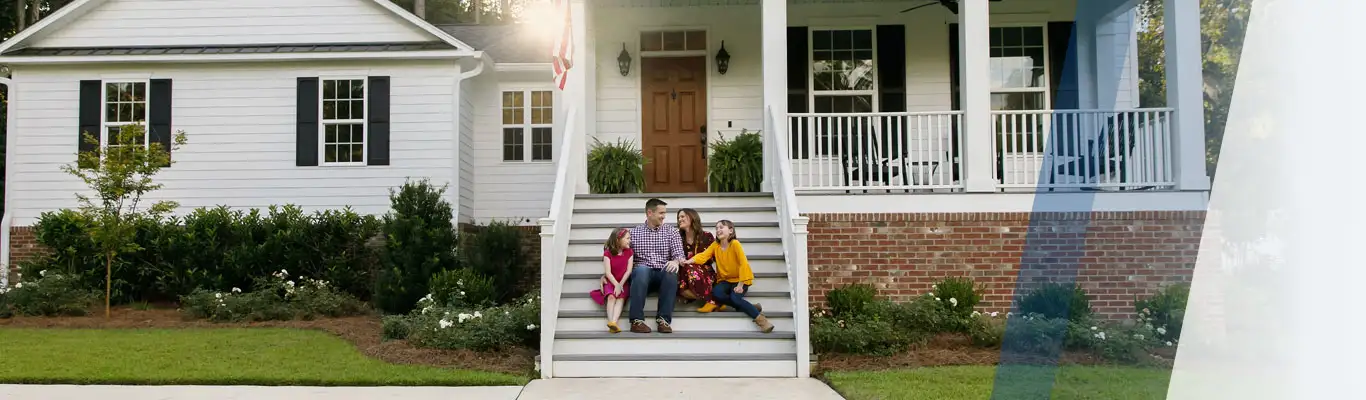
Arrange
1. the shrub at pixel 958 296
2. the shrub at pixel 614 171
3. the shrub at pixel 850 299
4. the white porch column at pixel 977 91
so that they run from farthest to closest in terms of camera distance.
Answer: the shrub at pixel 614 171, the white porch column at pixel 977 91, the shrub at pixel 850 299, the shrub at pixel 958 296

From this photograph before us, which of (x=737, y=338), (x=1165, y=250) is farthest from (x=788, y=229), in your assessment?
(x=1165, y=250)

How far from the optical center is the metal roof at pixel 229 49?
1264 cm

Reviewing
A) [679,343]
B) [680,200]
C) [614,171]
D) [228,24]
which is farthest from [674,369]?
[228,24]

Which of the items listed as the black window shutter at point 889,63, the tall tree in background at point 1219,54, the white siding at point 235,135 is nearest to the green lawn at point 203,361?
the white siding at point 235,135

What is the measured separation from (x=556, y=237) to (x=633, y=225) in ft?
4.90

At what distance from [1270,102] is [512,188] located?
12.0 meters

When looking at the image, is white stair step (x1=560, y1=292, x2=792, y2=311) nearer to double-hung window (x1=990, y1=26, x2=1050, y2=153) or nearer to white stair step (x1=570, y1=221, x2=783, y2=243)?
white stair step (x1=570, y1=221, x2=783, y2=243)

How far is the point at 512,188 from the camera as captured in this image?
43.8 ft

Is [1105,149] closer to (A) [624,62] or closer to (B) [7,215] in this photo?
(A) [624,62]

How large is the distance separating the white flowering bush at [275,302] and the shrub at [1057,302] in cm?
759

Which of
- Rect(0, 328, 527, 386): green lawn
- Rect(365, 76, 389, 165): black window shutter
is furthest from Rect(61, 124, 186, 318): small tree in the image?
Rect(365, 76, 389, 165): black window shutter

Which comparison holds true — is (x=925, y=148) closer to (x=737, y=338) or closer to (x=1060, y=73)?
(x=1060, y=73)

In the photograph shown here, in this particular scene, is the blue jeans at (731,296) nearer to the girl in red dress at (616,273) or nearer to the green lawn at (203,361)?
the girl in red dress at (616,273)

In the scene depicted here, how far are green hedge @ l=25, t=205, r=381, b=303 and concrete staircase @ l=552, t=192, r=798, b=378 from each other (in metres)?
4.46
